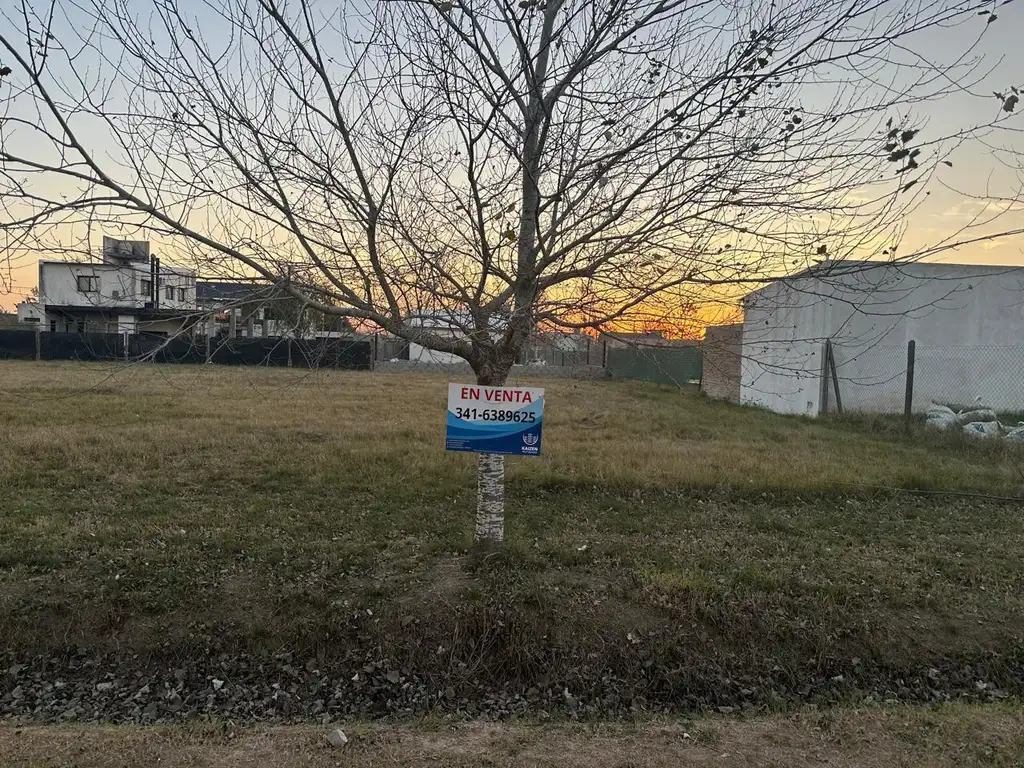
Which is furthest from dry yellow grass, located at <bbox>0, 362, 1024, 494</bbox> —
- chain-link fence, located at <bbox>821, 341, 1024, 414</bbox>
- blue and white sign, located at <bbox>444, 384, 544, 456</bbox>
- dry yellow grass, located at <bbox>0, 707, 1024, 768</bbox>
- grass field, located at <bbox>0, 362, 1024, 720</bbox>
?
dry yellow grass, located at <bbox>0, 707, 1024, 768</bbox>

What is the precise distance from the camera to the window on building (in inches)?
128

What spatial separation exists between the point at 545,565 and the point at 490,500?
1.91ft

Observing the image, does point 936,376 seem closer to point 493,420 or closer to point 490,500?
point 490,500

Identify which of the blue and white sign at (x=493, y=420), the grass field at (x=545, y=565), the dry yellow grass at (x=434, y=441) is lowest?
the grass field at (x=545, y=565)

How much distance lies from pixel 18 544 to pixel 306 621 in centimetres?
236

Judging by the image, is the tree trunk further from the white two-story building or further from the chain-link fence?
the chain-link fence

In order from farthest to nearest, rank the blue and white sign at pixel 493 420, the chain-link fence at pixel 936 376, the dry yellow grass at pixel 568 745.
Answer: the chain-link fence at pixel 936 376
the blue and white sign at pixel 493 420
the dry yellow grass at pixel 568 745

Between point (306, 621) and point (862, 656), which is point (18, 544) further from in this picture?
point (862, 656)

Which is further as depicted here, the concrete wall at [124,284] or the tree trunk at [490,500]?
the tree trunk at [490,500]

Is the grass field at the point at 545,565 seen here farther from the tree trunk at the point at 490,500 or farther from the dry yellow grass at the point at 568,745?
the dry yellow grass at the point at 568,745

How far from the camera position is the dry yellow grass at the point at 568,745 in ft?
8.02

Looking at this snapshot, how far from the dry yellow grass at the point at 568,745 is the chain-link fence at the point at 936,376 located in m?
9.25

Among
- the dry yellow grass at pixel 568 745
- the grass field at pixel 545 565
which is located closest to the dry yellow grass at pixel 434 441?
the grass field at pixel 545 565

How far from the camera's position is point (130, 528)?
15.3 feet
